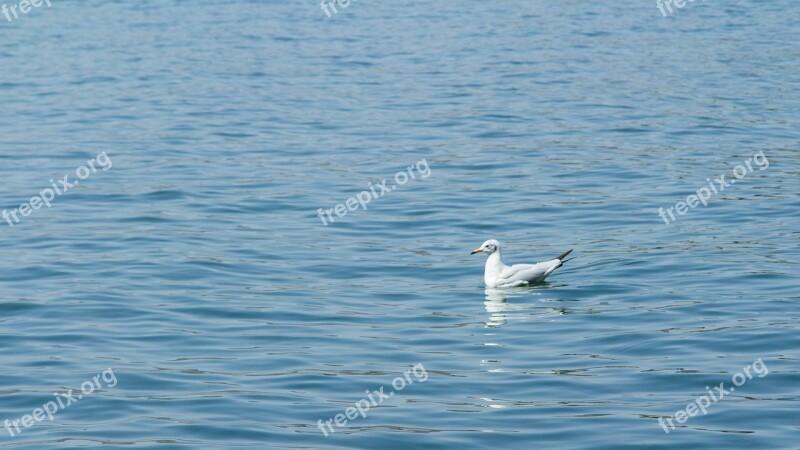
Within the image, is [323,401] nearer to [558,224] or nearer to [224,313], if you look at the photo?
[224,313]

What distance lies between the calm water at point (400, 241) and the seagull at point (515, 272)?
0.39m

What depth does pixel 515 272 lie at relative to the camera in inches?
762

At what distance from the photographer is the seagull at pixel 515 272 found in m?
19.3

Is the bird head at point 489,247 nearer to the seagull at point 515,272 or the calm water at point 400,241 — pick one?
the seagull at point 515,272

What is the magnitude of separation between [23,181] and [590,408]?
15877 mm

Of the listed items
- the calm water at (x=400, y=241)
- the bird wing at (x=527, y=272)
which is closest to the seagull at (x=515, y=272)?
the bird wing at (x=527, y=272)

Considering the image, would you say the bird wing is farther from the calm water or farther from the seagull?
the calm water

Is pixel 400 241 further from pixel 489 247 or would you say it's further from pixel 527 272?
pixel 527 272

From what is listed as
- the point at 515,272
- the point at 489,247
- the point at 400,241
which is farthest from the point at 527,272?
the point at 400,241

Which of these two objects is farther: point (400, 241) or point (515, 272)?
point (400, 241)

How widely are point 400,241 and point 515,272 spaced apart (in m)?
3.28

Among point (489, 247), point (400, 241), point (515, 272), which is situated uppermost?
point (400, 241)

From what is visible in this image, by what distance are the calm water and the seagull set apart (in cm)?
39

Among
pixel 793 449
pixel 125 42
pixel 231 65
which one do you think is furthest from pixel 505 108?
pixel 793 449
